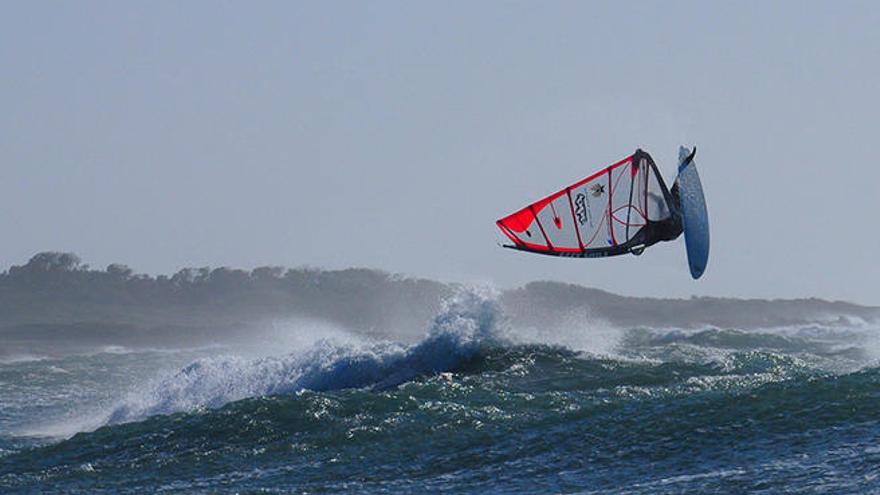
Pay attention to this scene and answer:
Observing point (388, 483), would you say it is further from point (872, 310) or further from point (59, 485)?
point (872, 310)

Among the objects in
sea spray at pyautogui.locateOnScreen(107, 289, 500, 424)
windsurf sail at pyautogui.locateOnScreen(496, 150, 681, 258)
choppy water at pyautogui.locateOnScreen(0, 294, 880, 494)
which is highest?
windsurf sail at pyautogui.locateOnScreen(496, 150, 681, 258)

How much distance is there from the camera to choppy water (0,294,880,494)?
1467cm

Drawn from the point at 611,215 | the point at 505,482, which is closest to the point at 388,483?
the point at 505,482

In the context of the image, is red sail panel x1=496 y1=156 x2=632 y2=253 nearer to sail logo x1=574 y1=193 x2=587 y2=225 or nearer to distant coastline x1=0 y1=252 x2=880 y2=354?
sail logo x1=574 y1=193 x2=587 y2=225

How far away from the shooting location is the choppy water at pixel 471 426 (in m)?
14.7

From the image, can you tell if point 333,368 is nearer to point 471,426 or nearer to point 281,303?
point 471,426

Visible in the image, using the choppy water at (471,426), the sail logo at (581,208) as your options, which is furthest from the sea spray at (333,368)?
the sail logo at (581,208)

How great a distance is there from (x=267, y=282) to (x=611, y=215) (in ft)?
175

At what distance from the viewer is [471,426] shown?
17.3 m

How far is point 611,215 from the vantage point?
21.9 m

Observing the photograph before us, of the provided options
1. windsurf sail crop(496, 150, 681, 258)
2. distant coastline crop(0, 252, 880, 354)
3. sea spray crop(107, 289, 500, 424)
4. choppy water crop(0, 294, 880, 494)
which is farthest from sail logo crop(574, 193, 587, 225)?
distant coastline crop(0, 252, 880, 354)

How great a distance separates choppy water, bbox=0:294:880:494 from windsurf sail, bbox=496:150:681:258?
1848mm

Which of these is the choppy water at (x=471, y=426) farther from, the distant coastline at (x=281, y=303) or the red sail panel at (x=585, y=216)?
the distant coastline at (x=281, y=303)

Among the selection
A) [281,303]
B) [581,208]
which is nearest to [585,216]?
[581,208]
